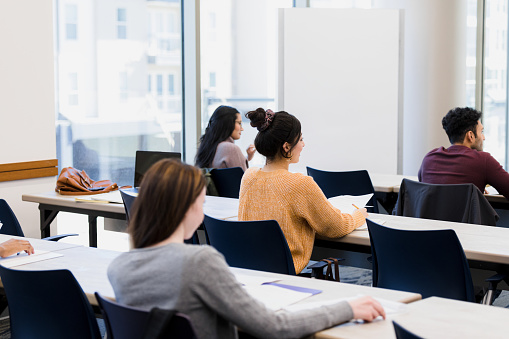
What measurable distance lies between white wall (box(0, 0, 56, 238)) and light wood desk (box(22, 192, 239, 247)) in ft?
1.29

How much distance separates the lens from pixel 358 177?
4.87 meters

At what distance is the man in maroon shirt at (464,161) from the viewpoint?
4.10 metres

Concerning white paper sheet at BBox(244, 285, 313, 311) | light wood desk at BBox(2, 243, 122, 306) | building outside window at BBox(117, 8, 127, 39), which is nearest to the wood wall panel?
building outside window at BBox(117, 8, 127, 39)

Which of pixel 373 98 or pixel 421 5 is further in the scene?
pixel 421 5

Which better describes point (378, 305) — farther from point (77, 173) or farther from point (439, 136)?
point (439, 136)

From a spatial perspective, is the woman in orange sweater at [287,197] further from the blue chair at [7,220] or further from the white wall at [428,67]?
the white wall at [428,67]

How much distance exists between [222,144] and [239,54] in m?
2.34

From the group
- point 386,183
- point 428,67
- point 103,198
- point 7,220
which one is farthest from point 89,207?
point 428,67

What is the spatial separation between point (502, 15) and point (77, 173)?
257 inches

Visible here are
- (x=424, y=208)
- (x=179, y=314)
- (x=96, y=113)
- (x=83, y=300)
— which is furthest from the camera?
(x=96, y=113)

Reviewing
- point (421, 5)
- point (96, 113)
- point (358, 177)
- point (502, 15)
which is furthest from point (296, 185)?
point (502, 15)

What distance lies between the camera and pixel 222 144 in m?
5.29

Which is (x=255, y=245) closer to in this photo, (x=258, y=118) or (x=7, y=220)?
(x=258, y=118)

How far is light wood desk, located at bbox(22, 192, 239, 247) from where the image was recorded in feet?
13.4
